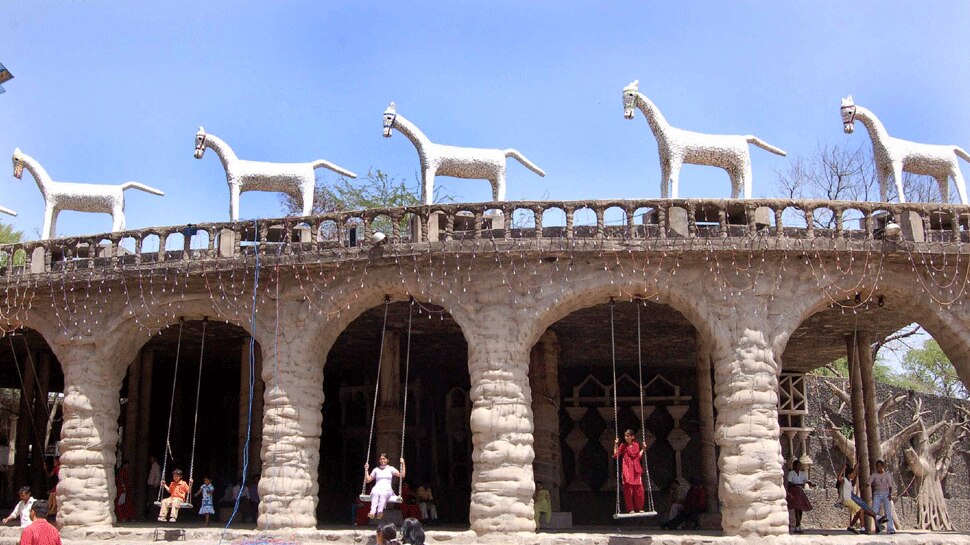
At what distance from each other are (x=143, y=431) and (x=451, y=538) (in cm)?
998

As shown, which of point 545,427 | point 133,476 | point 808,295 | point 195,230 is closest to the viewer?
point 808,295

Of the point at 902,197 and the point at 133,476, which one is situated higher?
the point at 902,197

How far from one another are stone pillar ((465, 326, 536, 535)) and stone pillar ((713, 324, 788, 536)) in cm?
300

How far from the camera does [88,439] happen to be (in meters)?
18.1

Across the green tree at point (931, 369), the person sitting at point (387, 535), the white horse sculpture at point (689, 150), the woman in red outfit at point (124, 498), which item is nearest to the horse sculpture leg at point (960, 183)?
the white horse sculpture at point (689, 150)

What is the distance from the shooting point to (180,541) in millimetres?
16844

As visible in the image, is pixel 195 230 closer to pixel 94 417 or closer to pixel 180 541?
pixel 94 417

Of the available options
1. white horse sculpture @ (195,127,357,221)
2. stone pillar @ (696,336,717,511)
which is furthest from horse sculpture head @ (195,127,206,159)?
stone pillar @ (696,336,717,511)

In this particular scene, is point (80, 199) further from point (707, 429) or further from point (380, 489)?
point (707, 429)

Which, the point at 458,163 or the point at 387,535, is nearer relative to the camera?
the point at 387,535

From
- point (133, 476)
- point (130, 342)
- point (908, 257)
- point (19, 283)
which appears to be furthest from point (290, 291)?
point (908, 257)

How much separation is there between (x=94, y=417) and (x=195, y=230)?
3.71 meters

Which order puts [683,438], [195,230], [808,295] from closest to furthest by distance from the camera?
[808,295] < [195,230] < [683,438]

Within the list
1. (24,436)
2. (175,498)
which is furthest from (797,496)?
(24,436)
